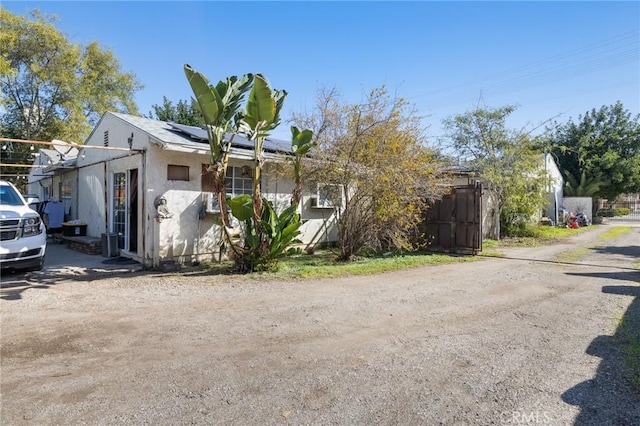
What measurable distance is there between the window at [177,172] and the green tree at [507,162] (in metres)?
12.1

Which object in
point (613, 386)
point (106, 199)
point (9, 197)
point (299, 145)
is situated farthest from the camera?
point (106, 199)

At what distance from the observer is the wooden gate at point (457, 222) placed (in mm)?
11820

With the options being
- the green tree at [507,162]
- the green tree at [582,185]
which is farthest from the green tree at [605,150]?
the green tree at [507,162]

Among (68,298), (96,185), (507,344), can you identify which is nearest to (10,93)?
(96,185)

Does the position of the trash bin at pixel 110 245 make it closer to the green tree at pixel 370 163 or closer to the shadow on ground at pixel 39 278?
the shadow on ground at pixel 39 278

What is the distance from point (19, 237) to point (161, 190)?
2.99m

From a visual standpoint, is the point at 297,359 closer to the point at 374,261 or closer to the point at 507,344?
the point at 507,344

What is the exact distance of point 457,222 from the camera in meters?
12.2

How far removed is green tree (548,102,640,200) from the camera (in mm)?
28484

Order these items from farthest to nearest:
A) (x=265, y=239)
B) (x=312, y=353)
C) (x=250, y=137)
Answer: (x=250, y=137)
(x=265, y=239)
(x=312, y=353)

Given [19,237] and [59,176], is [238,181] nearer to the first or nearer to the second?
[19,237]

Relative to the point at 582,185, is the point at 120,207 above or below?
below

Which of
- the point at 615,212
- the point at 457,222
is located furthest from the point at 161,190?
the point at 615,212

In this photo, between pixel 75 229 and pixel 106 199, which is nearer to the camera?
pixel 106 199
